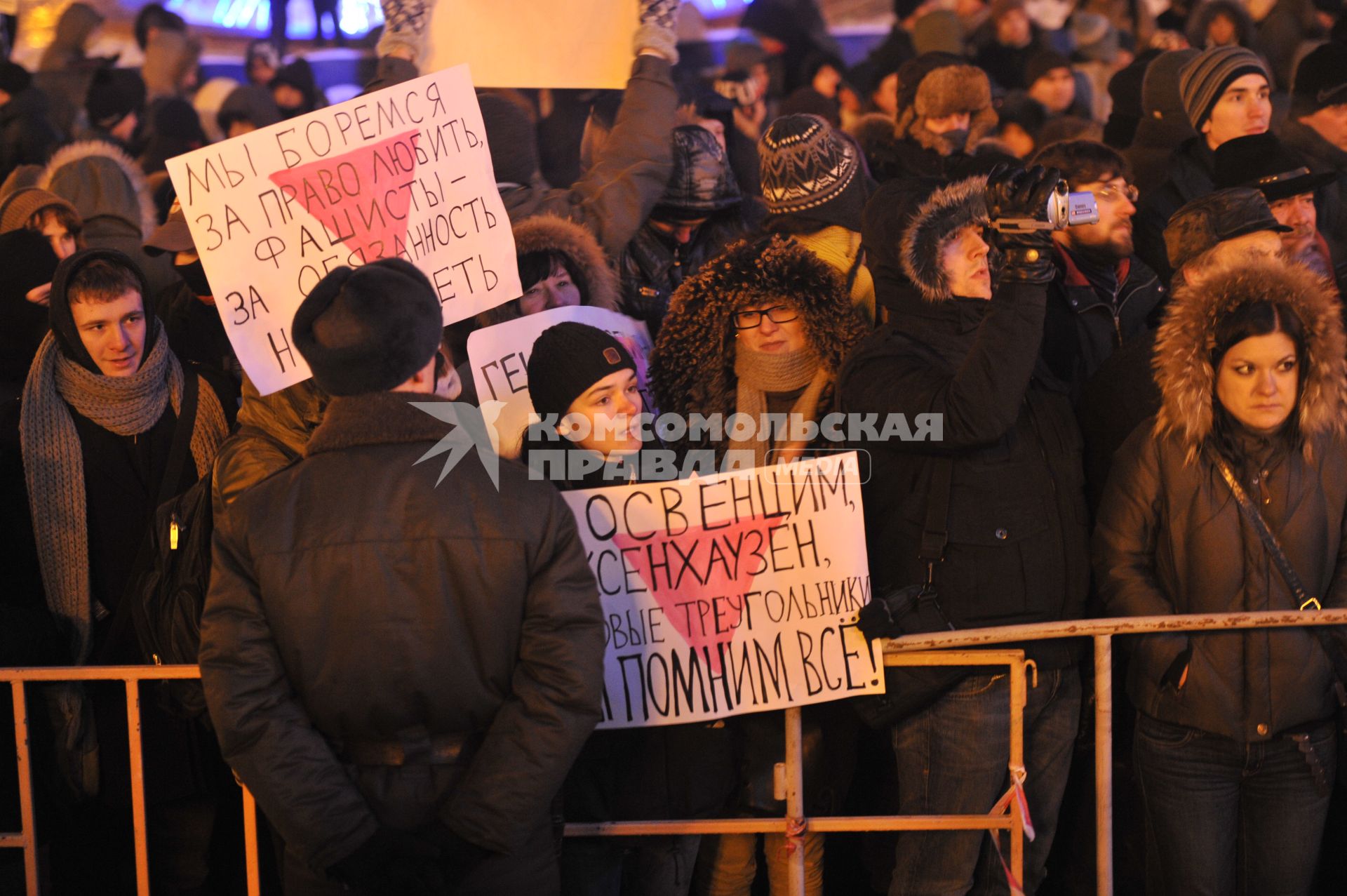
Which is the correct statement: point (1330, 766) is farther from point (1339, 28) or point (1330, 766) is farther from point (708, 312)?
point (1339, 28)

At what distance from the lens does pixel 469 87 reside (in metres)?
4.11

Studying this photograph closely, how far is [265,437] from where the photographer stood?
381cm

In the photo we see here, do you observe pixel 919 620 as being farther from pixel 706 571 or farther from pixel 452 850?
pixel 452 850

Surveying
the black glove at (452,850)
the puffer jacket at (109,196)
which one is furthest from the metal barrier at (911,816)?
the puffer jacket at (109,196)

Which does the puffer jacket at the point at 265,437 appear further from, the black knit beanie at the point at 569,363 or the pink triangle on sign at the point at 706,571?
the pink triangle on sign at the point at 706,571

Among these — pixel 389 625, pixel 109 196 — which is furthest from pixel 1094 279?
pixel 109 196

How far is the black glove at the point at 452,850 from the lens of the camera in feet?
9.39

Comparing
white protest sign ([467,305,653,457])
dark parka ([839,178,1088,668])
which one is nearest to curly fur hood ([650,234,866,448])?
white protest sign ([467,305,653,457])

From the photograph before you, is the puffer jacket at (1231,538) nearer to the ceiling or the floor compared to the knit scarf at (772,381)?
nearer to the floor

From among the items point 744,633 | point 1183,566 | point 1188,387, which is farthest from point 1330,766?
point 744,633

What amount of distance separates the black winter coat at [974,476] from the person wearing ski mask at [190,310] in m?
2.47

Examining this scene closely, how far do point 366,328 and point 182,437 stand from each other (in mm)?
1708

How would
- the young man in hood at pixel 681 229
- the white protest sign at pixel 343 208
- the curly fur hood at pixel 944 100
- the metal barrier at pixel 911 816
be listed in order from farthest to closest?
the curly fur hood at pixel 944 100
the young man in hood at pixel 681 229
the white protest sign at pixel 343 208
the metal barrier at pixel 911 816

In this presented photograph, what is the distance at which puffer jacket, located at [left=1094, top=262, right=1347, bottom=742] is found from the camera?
3.52m
